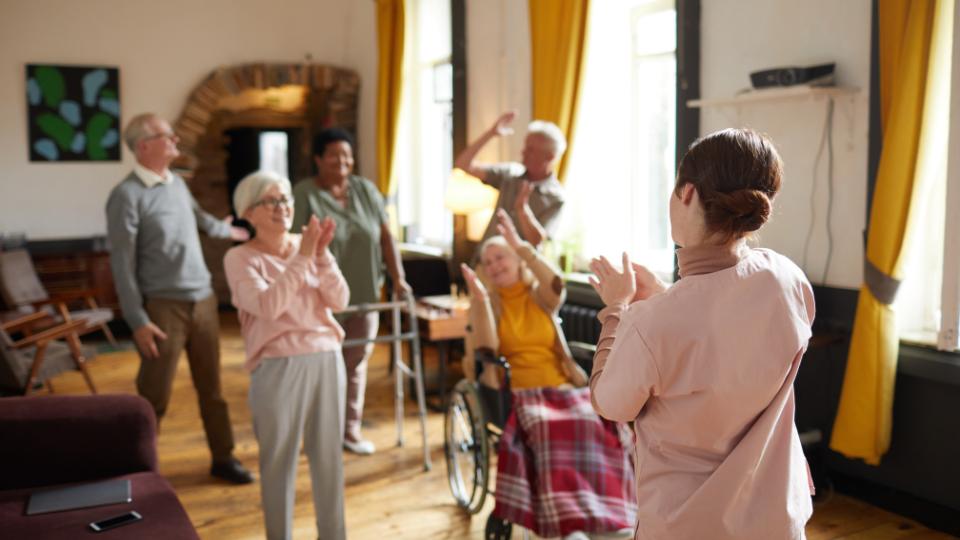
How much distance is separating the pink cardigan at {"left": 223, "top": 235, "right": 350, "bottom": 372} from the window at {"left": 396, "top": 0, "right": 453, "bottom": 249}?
467 centimetres

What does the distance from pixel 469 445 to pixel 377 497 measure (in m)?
0.64

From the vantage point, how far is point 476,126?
700 cm

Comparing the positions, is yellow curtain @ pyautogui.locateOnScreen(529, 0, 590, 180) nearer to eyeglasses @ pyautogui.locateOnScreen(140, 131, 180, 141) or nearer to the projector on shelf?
the projector on shelf

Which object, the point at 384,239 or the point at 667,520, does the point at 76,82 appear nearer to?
the point at 384,239

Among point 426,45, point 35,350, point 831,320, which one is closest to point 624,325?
point 831,320

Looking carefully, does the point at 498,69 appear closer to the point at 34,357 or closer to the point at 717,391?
the point at 34,357

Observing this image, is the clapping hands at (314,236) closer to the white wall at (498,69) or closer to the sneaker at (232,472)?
the sneaker at (232,472)

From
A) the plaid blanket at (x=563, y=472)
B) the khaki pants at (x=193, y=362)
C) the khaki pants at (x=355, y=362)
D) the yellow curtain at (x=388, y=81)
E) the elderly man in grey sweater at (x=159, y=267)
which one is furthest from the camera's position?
the yellow curtain at (x=388, y=81)

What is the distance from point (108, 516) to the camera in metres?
2.62

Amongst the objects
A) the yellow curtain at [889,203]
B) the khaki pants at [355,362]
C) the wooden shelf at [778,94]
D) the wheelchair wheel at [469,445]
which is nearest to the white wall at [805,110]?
the wooden shelf at [778,94]

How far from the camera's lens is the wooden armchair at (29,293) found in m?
6.62

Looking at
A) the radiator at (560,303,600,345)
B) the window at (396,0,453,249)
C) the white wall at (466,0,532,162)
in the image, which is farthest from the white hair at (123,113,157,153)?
the window at (396,0,453,249)

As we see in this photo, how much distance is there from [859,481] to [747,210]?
2.88 m

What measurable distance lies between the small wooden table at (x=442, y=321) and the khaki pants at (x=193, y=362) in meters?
1.39
